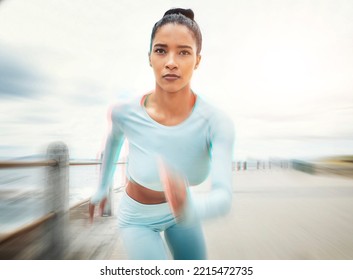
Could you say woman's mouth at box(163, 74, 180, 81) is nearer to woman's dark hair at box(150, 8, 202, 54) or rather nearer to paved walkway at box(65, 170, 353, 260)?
woman's dark hair at box(150, 8, 202, 54)

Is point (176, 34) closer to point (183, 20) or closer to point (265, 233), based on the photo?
point (183, 20)

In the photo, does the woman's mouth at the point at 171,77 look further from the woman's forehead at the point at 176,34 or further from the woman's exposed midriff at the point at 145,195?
the woman's exposed midriff at the point at 145,195

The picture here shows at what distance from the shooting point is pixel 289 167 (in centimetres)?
1012

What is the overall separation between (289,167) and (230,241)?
7.61m

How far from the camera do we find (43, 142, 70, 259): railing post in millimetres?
2451

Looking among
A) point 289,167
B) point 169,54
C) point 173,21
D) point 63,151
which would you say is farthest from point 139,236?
point 289,167

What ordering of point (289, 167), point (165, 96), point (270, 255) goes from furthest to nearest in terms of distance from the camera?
point (289, 167) → point (270, 255) → point (165, 96)

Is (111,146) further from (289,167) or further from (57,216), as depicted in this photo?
(289,167)

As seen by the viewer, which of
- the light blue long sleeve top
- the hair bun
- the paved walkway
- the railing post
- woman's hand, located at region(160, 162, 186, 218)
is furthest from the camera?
the paved walkway

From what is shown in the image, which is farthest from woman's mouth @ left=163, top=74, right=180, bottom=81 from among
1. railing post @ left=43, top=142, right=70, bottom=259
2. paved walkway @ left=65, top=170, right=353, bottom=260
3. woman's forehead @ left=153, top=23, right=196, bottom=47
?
railing post @ left=43, top=142, right=70, bottom=259

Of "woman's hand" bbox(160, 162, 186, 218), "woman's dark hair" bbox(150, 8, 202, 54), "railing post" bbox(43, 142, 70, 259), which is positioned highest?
"woman's dark hair" bbox(150, 8, 202, 54)

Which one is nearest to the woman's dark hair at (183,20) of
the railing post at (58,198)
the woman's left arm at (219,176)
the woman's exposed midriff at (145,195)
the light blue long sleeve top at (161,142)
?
the light blue long sleeve top at (161,142)

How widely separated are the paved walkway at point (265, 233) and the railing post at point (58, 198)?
142 mm

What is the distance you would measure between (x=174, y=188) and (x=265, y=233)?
256cm
